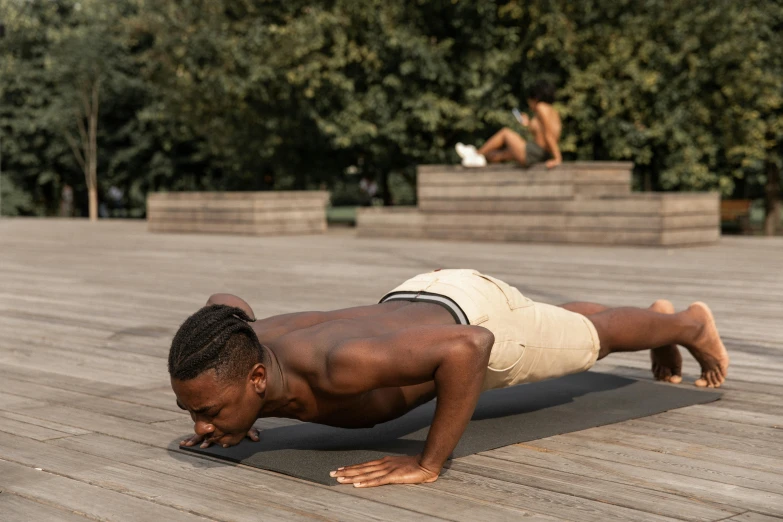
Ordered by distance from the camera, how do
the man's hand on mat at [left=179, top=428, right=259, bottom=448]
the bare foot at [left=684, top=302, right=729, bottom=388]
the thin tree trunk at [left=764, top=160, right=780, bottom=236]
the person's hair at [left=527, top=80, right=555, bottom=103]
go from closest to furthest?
1. the man's hand on mat at [left=179, top=428, right=259, bottom=448]
2. the bare foot at [left=684, top=302, right=729, bottom=388]
3. the person's hair at [left=527, top=80, right=555, bottom=103]
4. the thin tree trunk at [left=764, top=160, right=780, bottom=236]

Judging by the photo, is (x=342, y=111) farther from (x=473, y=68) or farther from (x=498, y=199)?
(x=498, y=199)

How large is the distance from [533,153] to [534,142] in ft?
0.89

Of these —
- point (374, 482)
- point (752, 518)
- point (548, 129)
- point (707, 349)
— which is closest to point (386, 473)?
point (374, 482)

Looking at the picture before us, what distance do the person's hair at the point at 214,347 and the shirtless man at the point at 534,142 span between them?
1227 centimetres

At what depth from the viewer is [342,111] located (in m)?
22.3

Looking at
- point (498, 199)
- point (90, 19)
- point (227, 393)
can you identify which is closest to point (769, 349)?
point (227, 393)

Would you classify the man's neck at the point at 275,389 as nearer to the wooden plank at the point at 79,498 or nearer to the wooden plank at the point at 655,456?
the wooden plank at the point at 79,498

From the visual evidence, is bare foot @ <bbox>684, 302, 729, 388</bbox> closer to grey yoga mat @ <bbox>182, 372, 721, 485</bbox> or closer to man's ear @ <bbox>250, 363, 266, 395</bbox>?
grey yoga mat @ <bbox>182, 372, 721, 485</bbox>

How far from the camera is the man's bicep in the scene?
12.0 feet

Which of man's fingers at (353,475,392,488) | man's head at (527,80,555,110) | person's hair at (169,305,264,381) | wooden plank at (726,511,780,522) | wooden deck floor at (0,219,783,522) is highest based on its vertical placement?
man's head at (527,80,555,110)

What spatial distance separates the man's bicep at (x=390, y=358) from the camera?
3.66m

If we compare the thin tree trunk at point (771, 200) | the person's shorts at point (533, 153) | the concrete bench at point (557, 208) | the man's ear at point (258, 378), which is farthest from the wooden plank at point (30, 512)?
the thin tree trunk at point (771, 200)

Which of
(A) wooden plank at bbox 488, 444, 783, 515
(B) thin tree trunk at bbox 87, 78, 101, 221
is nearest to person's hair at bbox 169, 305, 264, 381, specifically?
Result: (A) wooden plank at bbox 488, 444, 783, 515

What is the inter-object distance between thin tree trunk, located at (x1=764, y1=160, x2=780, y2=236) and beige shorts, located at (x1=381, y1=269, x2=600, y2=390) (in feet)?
72.9
